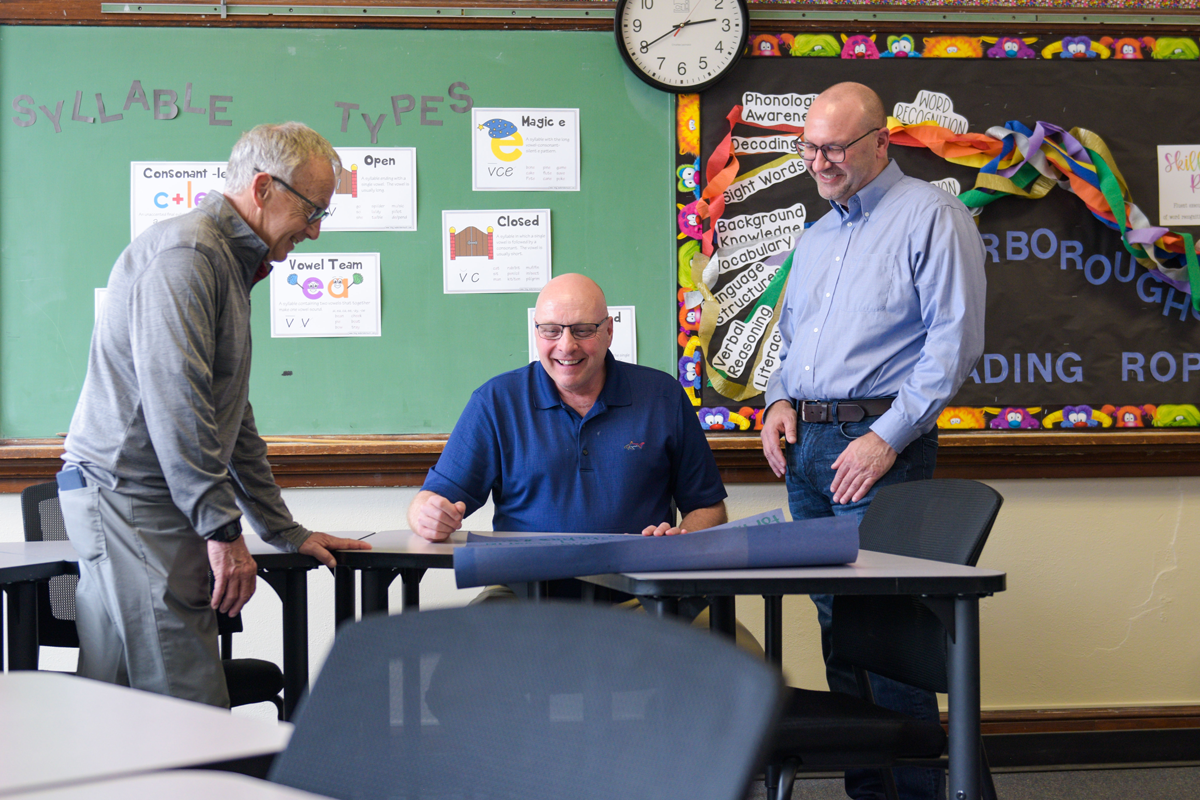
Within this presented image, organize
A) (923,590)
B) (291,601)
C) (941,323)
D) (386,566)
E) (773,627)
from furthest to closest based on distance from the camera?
(941,323) → (773,627) → (291,601) → (386,566) → (923,590)

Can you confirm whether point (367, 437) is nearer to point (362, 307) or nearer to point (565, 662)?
point (362, 307)

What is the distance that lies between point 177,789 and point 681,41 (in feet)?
9.17

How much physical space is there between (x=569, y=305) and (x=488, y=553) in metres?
0.99

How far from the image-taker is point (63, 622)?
215cm

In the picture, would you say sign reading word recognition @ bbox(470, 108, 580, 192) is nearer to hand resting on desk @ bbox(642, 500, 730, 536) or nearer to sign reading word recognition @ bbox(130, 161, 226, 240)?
sign reading word recognition @ bbox(130, 161, 226, 240)

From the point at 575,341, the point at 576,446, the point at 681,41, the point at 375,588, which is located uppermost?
the point at 681,41

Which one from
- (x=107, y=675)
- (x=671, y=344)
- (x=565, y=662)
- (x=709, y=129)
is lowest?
(x=107, y=675)

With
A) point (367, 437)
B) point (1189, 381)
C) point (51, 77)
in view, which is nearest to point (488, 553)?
point (367, 437)

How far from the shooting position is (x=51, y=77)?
289 centimetres

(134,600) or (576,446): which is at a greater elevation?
(576,446)

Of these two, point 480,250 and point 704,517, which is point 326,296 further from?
point 704,517

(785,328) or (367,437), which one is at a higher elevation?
(785,328)

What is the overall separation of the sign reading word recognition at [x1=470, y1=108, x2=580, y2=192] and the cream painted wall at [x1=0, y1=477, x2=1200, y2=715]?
1164 mm

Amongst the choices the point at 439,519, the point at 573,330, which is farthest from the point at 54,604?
the point at 573,330
